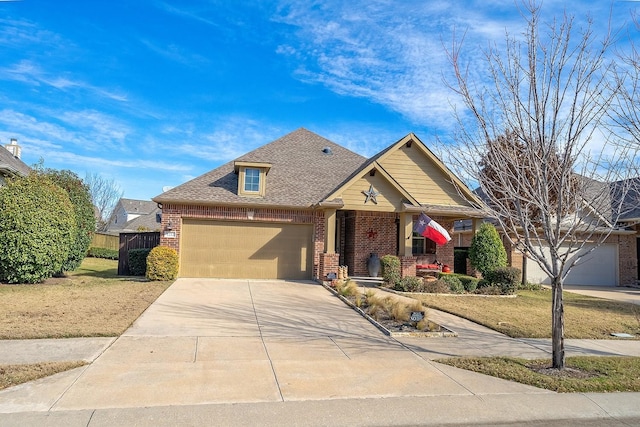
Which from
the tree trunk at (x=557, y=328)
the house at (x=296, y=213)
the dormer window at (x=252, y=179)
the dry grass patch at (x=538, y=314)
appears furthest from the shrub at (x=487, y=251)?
the tree trunk at (x=557, y=328)

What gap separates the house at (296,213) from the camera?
651 inches

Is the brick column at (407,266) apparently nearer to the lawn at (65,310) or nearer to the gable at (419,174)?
the gable at (419,174)

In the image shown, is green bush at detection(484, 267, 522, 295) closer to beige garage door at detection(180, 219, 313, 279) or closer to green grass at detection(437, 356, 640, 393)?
beige garage door at detection(180, 219, 313, 279)

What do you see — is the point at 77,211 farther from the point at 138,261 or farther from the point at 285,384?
the point at 285,384

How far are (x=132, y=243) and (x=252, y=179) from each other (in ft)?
19.9

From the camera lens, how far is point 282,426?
437cm

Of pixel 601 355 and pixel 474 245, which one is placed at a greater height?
pixel 474 245

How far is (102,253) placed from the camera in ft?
101

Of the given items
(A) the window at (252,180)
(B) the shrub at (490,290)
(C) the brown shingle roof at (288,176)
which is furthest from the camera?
(A) the window at (252,180)

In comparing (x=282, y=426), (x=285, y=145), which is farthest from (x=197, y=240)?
(x=282, y=426)

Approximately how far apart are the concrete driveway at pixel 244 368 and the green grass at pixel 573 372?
30 cm

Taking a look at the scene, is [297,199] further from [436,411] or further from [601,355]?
[436,411]

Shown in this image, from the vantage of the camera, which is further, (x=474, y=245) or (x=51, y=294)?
(x=474, y=245)

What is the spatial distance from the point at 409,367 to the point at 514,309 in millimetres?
7205
